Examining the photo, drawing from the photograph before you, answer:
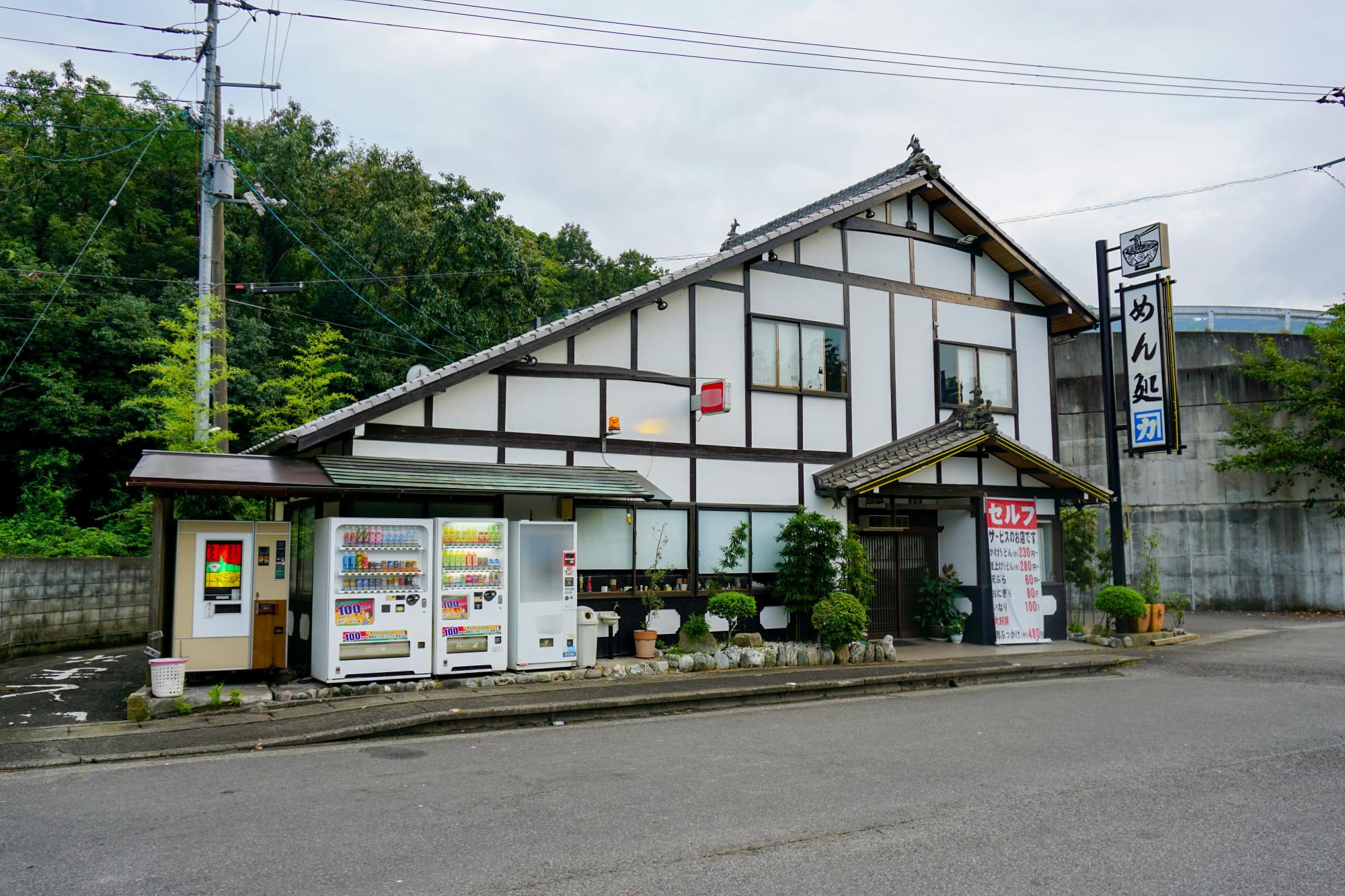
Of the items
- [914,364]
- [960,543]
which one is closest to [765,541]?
[960,543]

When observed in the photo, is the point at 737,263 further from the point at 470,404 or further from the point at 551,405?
the point at 470,404

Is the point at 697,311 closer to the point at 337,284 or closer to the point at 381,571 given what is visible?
the point at 381,571

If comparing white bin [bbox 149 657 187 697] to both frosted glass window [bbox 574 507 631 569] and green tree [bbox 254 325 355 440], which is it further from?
green tree [bbox 254 325 355 440]

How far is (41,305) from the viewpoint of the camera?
2252 cm

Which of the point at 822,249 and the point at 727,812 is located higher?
the point at 822,249

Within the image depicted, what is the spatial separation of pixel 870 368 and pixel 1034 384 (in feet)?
14.2

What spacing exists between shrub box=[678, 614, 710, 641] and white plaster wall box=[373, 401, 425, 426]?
5036mm

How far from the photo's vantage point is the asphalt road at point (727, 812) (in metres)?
5.16

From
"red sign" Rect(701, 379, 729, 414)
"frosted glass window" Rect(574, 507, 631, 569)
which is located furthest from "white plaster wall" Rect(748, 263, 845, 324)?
"frosted glass window" Rect(574, 507, 631, 569)

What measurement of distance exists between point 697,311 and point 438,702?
758 centimetres

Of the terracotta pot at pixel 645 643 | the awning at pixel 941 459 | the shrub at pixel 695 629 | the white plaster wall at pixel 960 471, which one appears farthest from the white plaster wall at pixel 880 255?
the terracotta pot at pixel 645 643

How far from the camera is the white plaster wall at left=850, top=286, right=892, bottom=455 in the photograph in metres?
16.7

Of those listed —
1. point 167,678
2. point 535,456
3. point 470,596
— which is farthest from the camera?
point 535,456

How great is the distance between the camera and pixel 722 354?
50.5 ft
